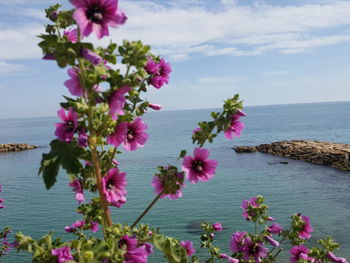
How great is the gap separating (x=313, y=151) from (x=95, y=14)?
4371 cm

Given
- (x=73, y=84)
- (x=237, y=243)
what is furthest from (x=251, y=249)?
(x=73, y=84)

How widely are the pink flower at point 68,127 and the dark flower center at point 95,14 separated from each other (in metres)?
0.52

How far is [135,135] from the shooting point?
2311mm

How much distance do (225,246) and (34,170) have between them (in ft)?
105

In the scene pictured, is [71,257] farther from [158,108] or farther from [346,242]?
[346,242]

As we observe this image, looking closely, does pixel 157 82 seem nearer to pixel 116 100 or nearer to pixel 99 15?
pixel 116 100

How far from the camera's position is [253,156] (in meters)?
46.3

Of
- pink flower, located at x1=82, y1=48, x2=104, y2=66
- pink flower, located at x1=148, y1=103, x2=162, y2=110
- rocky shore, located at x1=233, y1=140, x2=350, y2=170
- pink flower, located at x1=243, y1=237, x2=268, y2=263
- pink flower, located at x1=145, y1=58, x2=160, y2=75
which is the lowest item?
rocky shore, located at x1=233, y1=140, x2=350, y2=170

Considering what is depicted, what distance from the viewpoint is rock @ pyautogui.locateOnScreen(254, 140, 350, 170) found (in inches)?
1457

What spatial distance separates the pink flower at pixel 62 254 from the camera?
181 cm

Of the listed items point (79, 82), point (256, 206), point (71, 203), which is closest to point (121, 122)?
point (79, 82)

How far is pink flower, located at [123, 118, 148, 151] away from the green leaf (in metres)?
0.45

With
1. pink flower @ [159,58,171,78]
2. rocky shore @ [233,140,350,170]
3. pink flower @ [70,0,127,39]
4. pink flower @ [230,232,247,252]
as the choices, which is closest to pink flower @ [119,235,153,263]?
pink flower @ [70,0,127,39]

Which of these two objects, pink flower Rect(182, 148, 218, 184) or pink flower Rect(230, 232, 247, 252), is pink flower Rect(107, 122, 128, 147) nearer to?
pink flower Rect(182, 148, 218, 184)
